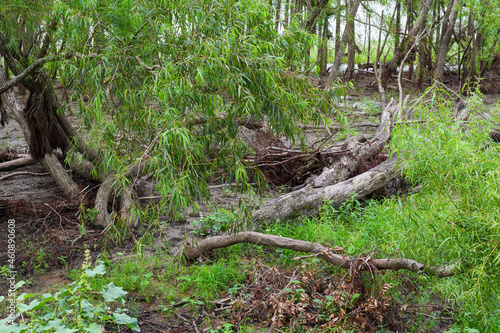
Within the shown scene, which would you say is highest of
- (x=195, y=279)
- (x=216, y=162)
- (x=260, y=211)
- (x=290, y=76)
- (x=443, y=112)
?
(x=290, y=76)

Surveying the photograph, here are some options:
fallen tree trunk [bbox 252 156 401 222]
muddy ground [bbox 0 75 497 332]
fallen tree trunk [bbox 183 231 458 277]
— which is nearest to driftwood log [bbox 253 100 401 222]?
fallen tree trunk [bbox 252 156 401 222]

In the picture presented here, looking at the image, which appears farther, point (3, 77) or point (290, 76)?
point (3, 77)

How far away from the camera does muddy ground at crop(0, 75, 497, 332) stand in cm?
417

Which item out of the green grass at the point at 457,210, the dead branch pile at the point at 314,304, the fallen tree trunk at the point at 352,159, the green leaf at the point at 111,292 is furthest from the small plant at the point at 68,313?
the fallen tree trunk at the point at 352,159

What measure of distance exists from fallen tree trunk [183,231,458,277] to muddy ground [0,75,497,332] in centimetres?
28

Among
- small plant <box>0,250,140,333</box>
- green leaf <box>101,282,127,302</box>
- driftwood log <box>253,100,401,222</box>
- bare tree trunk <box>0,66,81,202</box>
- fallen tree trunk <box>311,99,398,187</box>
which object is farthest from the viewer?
fallen tree trunk <box>311,99,398,187</box>

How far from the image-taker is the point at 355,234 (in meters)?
5.12

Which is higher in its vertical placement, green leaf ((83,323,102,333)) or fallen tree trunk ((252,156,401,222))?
green leaf ((83,323,102,333))

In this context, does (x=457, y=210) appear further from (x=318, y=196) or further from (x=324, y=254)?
(x=318, y=196)

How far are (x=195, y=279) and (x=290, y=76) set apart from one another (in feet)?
7.70

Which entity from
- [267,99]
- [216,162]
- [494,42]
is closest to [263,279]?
[216,162]

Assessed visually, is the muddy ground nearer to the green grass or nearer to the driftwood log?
the driftwood log

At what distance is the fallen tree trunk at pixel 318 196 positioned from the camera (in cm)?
568

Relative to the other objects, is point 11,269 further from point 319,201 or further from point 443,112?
point 443,112
